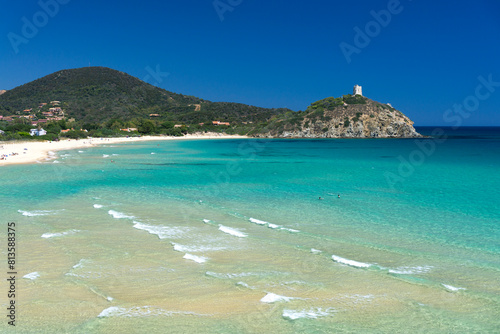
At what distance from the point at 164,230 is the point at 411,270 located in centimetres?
863

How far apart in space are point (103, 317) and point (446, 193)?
23.4m

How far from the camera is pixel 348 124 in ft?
494

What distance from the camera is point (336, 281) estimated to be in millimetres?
9227

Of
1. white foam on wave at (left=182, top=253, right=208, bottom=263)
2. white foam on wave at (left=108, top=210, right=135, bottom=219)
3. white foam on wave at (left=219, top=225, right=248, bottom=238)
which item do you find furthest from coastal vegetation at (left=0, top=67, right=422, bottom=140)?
white foam on wave at (left=182, top=253, right=208, bottom=263)

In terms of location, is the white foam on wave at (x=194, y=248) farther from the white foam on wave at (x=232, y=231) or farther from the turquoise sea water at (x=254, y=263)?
the white foam on wave at (x=232, y=231)

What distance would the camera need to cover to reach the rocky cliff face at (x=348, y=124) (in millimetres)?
151000

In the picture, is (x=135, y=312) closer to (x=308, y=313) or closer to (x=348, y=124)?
(x=308, y=313)

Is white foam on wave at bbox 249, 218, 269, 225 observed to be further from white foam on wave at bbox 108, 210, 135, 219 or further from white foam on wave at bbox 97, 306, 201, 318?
white foam on wave at bbox 97, 306, 201, 318

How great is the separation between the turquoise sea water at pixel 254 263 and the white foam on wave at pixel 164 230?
73mm

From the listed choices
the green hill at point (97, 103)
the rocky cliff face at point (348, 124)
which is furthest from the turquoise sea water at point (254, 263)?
the green hill at point (97, 103)

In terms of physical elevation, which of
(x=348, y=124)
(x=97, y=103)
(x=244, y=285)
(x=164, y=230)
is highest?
(x=97, y=103)

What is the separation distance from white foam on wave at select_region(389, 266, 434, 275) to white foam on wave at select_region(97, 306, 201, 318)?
559 cm

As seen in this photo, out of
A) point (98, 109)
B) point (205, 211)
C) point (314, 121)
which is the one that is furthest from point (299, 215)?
point (98, 109)

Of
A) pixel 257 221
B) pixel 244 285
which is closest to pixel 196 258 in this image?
pixel 244 285
